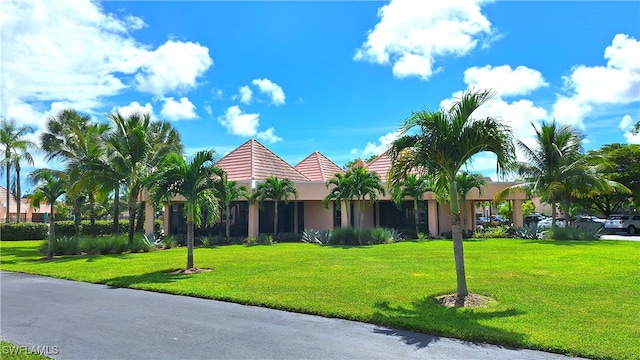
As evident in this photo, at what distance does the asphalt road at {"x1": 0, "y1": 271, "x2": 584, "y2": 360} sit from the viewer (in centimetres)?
545

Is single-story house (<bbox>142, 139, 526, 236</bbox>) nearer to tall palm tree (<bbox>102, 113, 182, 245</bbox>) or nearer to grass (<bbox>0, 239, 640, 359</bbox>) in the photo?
tall palm tree (<bbox>102, 113, 182, 245</bbox>)

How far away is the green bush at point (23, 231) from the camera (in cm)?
3305

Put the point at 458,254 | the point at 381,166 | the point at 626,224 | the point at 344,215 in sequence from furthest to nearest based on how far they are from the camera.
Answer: the point at 626,224 < the point at 381,166 < the point at 344,215 < the point at 458,254

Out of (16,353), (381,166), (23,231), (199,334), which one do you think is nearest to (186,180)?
(199,334)

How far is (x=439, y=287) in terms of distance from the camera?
30.9 feet

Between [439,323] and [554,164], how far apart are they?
22396 millimetres

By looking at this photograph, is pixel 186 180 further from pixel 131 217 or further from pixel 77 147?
pixel 77 147

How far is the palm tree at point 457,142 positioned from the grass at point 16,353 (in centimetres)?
671

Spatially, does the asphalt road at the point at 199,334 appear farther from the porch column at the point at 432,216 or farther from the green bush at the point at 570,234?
the porch column at the point at 432,216

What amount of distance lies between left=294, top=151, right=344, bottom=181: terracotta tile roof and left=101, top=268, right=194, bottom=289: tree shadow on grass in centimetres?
1853

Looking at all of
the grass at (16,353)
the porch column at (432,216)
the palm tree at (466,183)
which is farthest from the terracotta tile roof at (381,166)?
the grass at (16,353)

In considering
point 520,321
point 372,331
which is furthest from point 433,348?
point 520,321

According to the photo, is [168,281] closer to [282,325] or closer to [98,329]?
[98,329]

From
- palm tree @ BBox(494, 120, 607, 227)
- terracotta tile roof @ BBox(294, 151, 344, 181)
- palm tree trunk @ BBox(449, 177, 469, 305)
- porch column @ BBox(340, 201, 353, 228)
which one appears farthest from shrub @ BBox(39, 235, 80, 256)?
palm tree @ BBox(494, 120, 607, 227)
